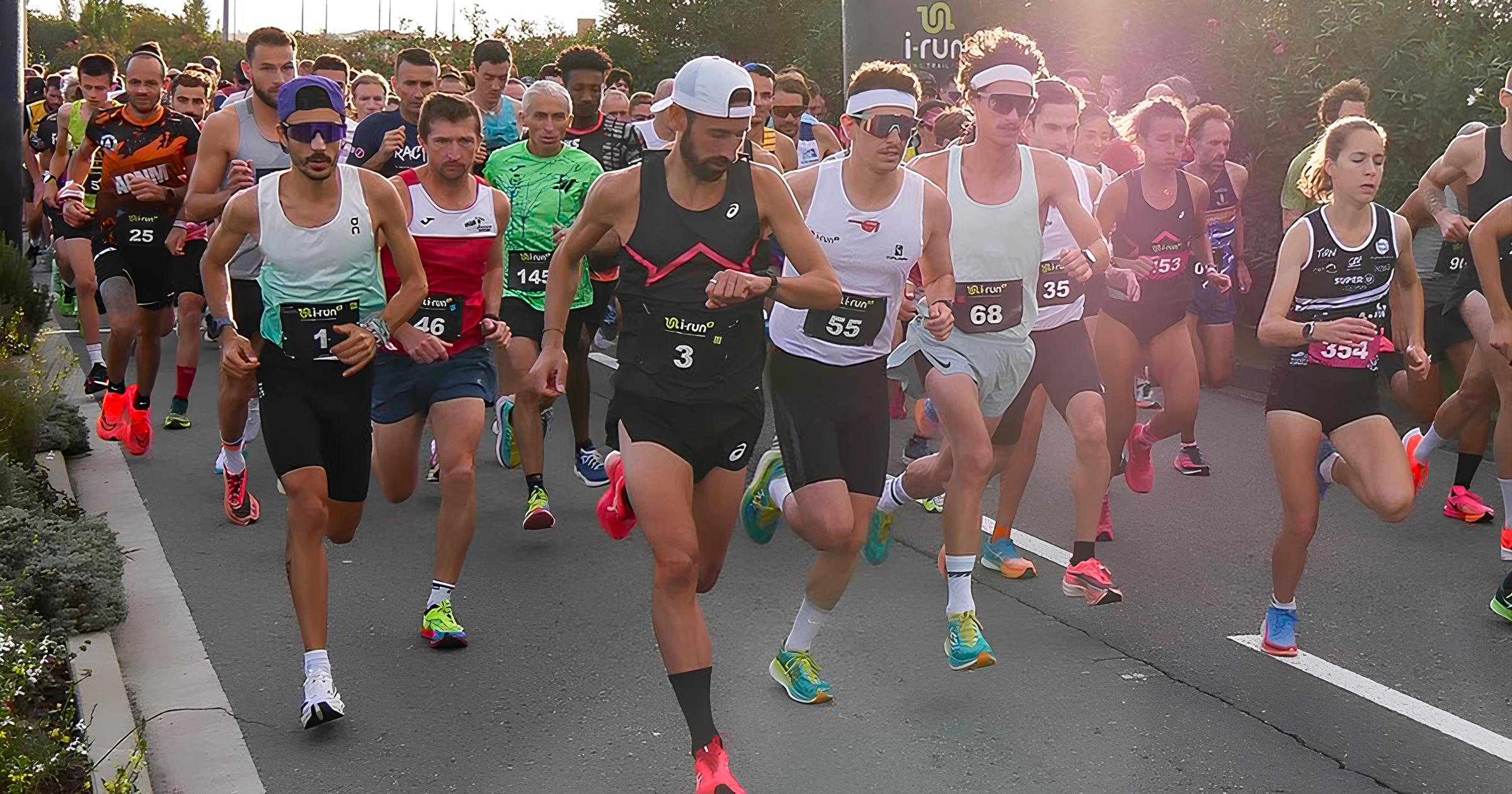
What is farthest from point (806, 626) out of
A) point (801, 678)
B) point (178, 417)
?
point (178, 417)

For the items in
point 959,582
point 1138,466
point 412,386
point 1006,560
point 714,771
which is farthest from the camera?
point 1138,466

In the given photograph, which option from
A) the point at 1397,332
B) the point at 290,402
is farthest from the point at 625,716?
the point at 1397,332

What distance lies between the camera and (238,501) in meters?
7.92

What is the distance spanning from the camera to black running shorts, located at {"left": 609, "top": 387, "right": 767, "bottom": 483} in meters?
4.90

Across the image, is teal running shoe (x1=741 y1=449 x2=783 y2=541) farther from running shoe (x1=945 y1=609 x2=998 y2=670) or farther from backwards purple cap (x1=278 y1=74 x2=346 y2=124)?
backwards purple cap (x1=278 y1=74 x2=346 y2=124)

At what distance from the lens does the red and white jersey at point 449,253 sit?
6.75 metres

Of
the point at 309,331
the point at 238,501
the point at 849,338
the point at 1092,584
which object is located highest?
the point at 849,338

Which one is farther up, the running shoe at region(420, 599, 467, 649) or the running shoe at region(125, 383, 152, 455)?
the running shoe at region(420, 599, 467, 649)

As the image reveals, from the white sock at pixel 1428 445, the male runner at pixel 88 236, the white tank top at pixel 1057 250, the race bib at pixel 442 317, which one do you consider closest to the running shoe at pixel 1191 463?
the white sock at pixel 1428 445

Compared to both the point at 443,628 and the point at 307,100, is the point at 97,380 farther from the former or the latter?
the point at 307,100

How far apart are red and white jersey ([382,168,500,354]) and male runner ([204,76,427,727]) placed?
2.66ft

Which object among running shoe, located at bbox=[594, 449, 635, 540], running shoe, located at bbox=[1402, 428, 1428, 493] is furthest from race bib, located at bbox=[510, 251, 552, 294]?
running shoe, located at bbox=[1402, 428, 1428, 493]

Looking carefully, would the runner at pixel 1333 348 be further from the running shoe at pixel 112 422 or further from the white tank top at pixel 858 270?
the running shoe at pixel 112 422

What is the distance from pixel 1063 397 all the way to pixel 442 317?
95.8 inches
